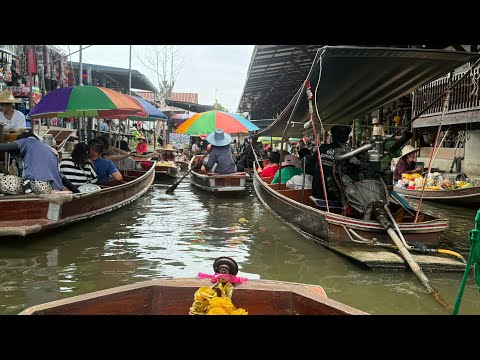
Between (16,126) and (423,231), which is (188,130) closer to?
(16,126)

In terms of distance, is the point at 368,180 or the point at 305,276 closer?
the point at 305,276

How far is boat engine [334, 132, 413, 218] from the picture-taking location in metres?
5.36

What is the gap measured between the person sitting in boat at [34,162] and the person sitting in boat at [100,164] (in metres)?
1.69

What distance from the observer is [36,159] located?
219 inches

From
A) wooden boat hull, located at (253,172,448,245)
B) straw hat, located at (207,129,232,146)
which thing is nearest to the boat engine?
wooden boat hull, located at (253,172,448,245)

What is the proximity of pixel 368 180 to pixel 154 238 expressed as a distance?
2.90 metres

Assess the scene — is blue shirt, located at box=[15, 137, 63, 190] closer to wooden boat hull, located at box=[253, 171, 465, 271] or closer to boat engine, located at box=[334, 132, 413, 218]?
→ wooden boat hull, located at box=[253, 171, 465, 271]

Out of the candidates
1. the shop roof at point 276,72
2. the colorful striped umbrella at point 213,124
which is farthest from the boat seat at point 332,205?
the colorful striped umbrella at point 213,124

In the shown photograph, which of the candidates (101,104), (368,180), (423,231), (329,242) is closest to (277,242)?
(329,242)

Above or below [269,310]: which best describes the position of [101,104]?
above

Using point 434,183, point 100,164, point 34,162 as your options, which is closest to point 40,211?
point 34,162

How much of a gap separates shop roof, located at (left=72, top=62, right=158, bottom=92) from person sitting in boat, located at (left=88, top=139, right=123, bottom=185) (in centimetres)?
798

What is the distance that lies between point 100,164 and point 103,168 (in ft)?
0.31
